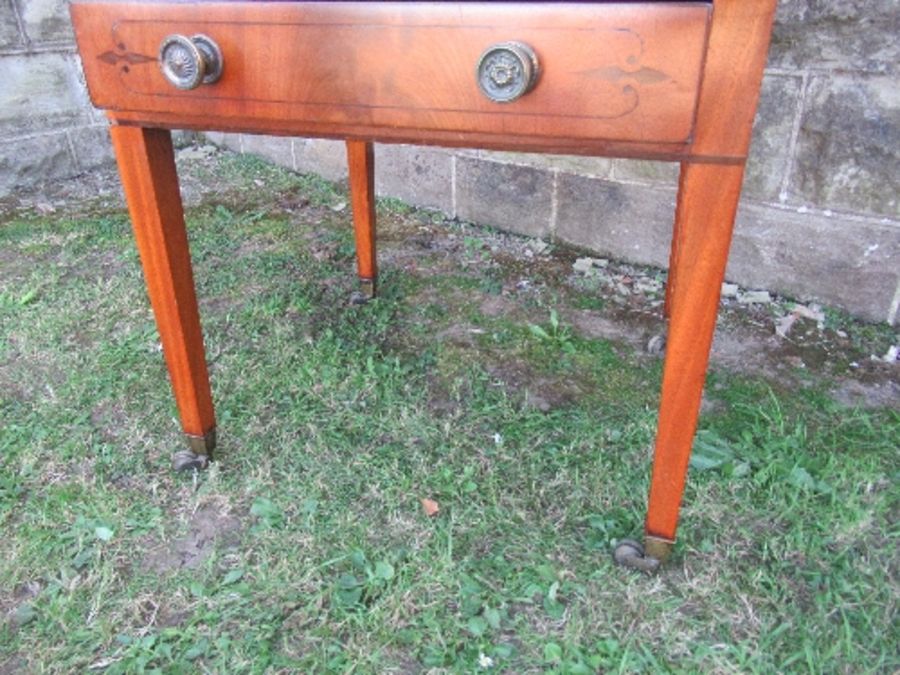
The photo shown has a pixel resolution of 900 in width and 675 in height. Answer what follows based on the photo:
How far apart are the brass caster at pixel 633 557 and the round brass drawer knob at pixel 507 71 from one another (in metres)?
0.79

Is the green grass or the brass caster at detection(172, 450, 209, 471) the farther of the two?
the brass caster at detection(172, 450, 209, 471)

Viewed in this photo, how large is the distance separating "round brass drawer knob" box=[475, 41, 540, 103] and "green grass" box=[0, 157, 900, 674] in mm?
793

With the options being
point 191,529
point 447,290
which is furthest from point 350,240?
point 191,529

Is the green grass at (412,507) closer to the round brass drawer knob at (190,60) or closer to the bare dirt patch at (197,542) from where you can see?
the bare dirt patch at (197,542)

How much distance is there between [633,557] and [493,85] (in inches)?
32.4

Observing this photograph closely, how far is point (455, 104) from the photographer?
101 centimetres

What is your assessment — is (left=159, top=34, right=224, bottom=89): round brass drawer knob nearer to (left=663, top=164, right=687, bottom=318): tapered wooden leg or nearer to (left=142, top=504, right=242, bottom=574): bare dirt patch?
(left=142, top=504, right=242, bottom=574): bare dirt patch

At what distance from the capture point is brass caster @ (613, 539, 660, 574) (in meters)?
1.26

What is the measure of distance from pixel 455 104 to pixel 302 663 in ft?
2.85

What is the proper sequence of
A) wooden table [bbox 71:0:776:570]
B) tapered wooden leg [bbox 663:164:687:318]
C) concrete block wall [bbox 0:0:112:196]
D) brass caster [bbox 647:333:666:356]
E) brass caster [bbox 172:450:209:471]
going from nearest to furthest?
wooden table [bbox 71:0:776:570] → brass caster [bbox 172:450:209:471] → tapered wooden leg [bbox 663:164:687:318] → brass caster [bbox 647:333:666:356] → concrete block wall [bbox 0:0:112:196]

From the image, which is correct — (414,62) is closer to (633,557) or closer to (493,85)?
(493,85)

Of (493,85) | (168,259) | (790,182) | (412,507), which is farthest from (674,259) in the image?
(168,259)

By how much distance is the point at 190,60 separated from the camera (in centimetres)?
109

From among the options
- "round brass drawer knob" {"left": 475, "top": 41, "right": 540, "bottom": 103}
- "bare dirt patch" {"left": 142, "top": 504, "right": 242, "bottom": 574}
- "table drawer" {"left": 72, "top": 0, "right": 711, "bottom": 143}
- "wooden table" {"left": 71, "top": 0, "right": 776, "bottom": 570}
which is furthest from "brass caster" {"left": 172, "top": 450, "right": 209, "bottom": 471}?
"round brass drawer knob" {"left": 475, "top": 41, "right": 540, "bottom": 103}
